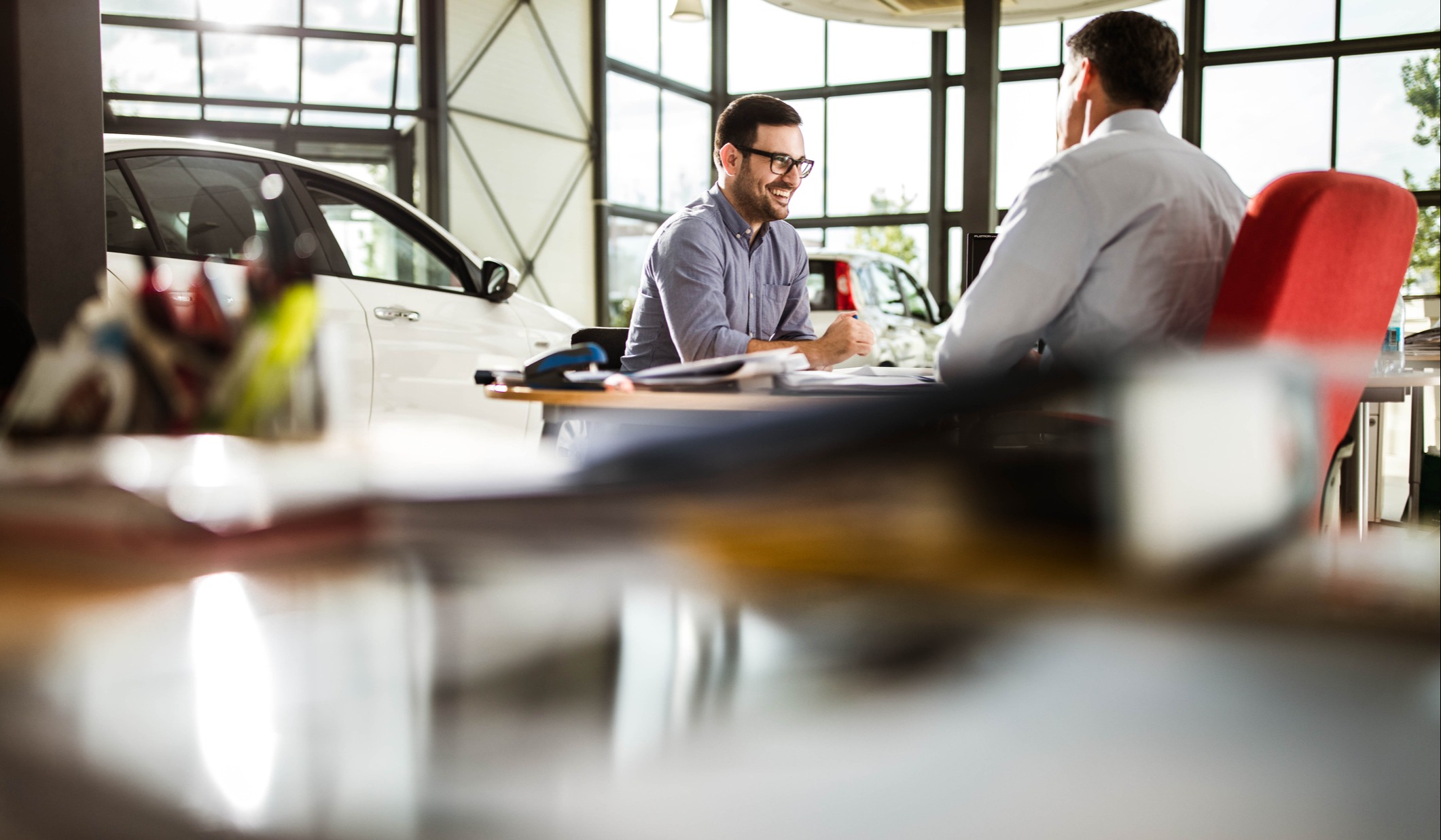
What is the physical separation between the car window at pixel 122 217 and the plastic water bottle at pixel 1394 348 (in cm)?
301

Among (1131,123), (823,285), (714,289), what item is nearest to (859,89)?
(823,285)

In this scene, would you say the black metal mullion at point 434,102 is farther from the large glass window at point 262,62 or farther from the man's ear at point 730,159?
the man's ear at point 730,159

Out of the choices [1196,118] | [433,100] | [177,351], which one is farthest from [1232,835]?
[1196,118]

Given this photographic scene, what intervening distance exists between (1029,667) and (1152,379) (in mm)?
192

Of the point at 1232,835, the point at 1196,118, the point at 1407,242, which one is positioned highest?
the point at 1196,118

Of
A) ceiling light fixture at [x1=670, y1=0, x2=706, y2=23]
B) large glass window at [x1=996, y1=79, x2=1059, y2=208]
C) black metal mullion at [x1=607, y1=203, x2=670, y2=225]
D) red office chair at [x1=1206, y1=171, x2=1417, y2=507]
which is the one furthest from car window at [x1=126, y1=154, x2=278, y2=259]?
large glass window at [x1=996, y1=79, x2=1059, y2=208]

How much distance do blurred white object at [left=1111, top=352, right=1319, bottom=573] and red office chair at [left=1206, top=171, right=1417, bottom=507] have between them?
0.71 m

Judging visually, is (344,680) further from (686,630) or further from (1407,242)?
(1407,242)

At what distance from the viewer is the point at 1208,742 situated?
21.8 inches

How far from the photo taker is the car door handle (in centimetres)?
356

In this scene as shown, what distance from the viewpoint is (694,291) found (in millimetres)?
2260

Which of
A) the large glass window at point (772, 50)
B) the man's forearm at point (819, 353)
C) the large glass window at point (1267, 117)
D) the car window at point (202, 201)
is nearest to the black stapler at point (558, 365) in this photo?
the man's forearm at point (819, 353)

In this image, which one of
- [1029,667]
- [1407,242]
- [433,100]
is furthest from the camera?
[433,100]

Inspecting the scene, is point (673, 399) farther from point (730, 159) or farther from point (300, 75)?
point (300, 75)
